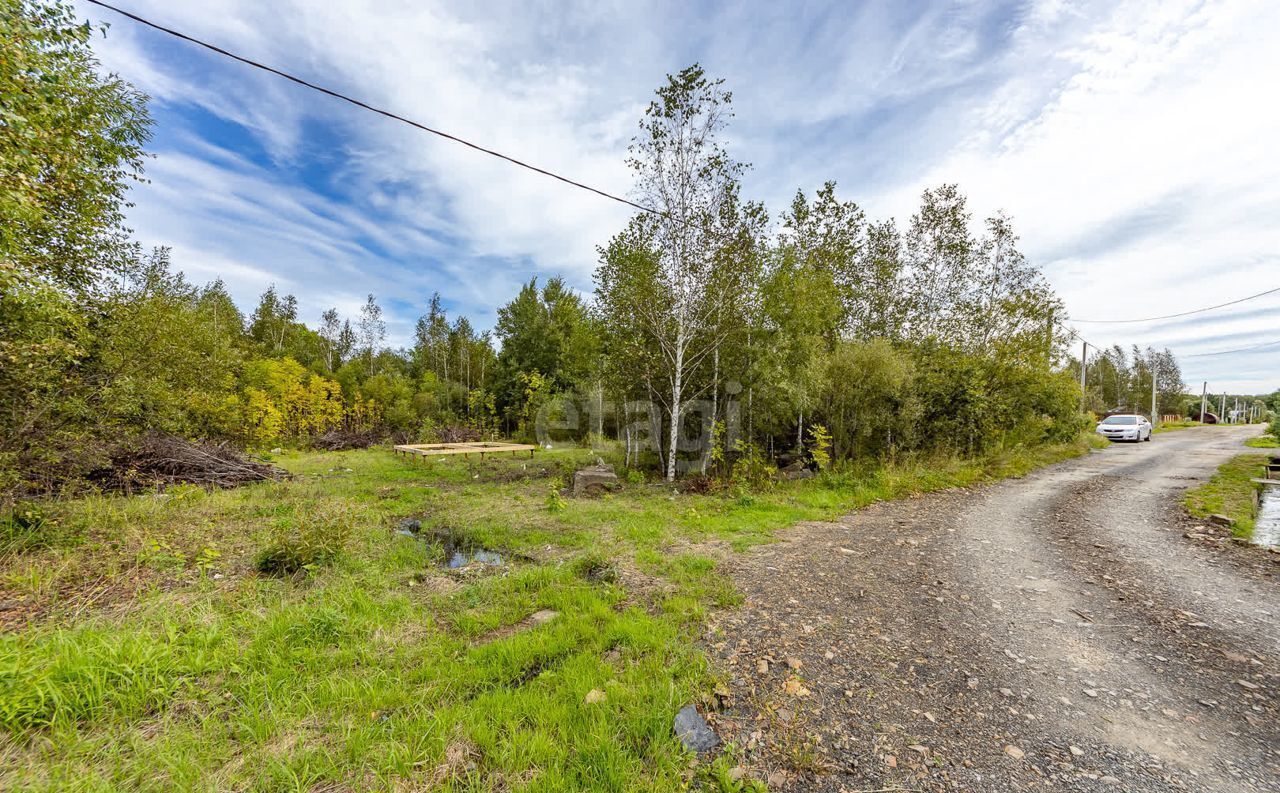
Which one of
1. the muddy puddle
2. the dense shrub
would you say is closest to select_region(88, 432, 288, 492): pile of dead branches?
the dense shrub

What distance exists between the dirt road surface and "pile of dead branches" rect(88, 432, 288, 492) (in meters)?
9.12

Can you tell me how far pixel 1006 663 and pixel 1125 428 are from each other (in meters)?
26.3

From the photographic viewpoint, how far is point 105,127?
5.38 m

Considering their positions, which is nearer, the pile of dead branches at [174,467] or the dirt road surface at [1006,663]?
the dirt road surface at [1006,663]

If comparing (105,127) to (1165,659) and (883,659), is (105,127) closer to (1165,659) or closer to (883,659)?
(883,659)

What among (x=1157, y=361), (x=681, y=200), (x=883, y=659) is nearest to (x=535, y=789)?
(x=883, y=659)

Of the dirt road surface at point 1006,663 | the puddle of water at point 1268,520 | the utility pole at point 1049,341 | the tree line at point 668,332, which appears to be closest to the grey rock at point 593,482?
the tree line at point 668,332

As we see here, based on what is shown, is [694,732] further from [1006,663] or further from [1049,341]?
[1049,341]

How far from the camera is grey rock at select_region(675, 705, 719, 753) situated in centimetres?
245

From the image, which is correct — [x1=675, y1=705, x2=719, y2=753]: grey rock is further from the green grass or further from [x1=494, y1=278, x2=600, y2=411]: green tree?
[x1=494, y1=278, x2=600, y2=411]: green tree

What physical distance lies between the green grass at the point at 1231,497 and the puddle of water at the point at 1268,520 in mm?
83

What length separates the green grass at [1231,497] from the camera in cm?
653

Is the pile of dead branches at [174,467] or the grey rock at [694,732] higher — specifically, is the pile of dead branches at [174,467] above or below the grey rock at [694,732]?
above

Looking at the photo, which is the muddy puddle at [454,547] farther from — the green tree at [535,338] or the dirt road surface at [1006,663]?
the green tree at [535,338]
